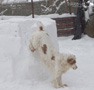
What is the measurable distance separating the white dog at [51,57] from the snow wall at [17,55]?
22 cm

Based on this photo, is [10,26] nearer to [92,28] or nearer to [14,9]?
[92,28]

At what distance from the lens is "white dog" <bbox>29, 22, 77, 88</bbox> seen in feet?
12.8

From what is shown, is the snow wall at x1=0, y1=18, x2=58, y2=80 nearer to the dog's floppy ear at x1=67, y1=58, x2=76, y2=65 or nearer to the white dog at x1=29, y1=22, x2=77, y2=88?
the white dog at x1=29, y1=22, x2=77, y2=88

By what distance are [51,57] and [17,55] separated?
669 mm

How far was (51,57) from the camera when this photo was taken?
404 centimetres

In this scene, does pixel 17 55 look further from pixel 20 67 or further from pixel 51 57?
pixel 51 57

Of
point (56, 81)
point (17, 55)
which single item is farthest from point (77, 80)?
point (17, 55)

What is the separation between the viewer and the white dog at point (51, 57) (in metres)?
3.90

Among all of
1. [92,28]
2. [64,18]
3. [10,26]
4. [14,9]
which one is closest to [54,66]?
[10,26]

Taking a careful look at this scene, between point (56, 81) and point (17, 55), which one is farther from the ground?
point (17, 55)

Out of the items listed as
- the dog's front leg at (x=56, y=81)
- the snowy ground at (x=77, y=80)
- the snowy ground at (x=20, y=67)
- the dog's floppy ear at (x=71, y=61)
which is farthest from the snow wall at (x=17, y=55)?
the dog's floppy ear at (x=71, y=61)

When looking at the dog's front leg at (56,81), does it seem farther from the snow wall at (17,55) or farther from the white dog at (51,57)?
the snow wall at (17,55)

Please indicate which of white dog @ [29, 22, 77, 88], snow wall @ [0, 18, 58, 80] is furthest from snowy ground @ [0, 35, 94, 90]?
white dog @ [29, 22, 77, 88]

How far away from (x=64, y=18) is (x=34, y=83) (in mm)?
7365
